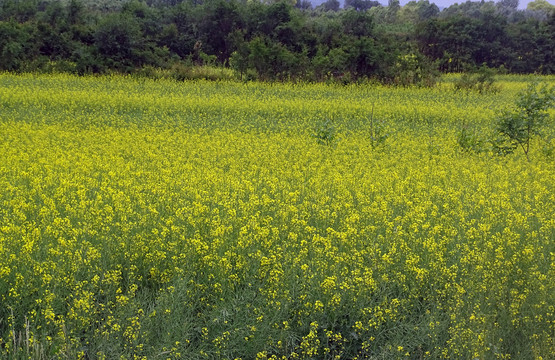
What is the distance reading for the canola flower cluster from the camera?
4.13 metres

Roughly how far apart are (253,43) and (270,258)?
70.7 ft

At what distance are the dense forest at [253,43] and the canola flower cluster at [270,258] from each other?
16768mm

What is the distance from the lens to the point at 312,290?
14.9ft

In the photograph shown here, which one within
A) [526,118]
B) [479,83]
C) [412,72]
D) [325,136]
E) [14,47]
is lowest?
[325,136]

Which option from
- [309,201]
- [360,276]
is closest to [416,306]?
[360,276]

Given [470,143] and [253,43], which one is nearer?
[470,143]

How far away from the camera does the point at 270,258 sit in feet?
16.2

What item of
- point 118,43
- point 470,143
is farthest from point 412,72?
point 470,143

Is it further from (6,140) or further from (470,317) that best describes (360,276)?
(6,140)

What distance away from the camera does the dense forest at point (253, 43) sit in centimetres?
2548

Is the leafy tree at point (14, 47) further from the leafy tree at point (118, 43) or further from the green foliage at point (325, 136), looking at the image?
the green foliage at point (325, 136)

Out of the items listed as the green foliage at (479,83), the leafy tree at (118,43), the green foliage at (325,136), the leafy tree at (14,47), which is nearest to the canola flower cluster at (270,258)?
the green foliage at (325,136)

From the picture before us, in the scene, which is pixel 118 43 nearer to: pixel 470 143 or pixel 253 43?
pixel 253 43

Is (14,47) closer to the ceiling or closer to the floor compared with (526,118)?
closer to the ceiling
